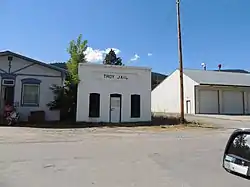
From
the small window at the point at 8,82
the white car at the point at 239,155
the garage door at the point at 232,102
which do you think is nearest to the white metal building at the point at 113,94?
the small window at the point at 8,82

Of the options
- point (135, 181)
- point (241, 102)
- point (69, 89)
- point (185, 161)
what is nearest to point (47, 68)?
point (69, 89)

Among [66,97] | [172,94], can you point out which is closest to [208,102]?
[172,94]

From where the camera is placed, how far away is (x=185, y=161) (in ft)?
30.3

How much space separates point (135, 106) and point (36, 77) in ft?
27.4

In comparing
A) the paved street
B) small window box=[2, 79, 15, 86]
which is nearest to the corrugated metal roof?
the paved street

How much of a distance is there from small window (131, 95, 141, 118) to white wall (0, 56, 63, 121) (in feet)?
19.9

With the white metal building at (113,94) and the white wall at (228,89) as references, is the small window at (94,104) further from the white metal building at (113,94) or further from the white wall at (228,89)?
the white wall at (228,89)

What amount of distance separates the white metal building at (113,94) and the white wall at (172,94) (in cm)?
1656

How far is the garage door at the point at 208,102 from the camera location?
4162 cm

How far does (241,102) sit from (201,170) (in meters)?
38.0

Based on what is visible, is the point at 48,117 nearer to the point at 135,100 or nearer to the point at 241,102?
the point at 135,100

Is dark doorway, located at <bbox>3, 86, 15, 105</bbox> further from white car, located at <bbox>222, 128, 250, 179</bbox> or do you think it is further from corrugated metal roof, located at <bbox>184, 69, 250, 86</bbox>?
white car, located at <bbox>222, 128, 250, 179</bbox>

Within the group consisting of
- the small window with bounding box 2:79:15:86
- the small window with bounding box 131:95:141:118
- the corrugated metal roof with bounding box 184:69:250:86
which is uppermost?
the corrugated metal roof with bounding box 184:69:250:86

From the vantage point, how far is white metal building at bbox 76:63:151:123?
2533 cm
